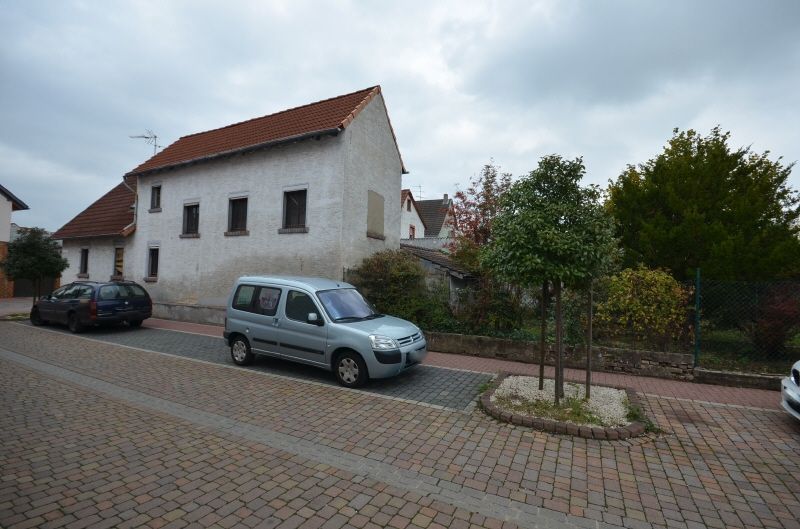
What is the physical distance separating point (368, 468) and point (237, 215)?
13.4 metres

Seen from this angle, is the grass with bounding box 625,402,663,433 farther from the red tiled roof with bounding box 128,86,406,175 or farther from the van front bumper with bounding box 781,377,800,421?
the red tiled roof with bounding box 128,86,406,175

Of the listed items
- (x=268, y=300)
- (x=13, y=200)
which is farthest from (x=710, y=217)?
(x=13, y=200)

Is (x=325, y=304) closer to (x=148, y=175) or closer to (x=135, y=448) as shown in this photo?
(x=135, y=448)

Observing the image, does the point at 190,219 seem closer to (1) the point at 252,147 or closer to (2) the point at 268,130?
(1) the point at 252,147

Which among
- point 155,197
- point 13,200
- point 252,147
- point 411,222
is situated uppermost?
point 252,147

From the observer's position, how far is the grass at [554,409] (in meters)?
5.24

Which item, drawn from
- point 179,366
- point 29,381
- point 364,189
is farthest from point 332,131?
point 29,381

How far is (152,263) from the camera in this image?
17797 mm

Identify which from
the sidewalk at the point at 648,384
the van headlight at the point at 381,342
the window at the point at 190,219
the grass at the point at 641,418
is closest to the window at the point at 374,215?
the sidewalk at the point at 648,384

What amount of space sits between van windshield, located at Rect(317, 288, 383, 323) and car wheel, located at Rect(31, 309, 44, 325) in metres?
12.3

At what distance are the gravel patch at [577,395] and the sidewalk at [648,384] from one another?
2.40 feet

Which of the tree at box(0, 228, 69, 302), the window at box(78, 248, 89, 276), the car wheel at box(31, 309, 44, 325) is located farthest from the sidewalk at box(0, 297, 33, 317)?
the car wheel at box(31, 309, 44, 325)

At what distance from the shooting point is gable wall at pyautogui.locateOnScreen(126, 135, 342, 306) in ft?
42.4

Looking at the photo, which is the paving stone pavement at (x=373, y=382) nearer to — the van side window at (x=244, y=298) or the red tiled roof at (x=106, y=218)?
the van side window at (x=244, y=298)
